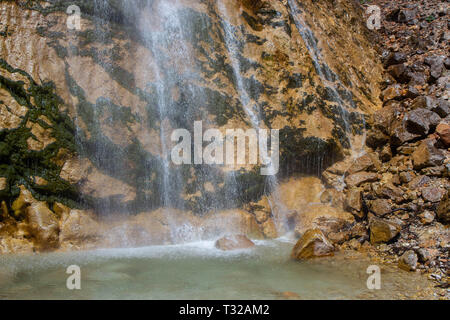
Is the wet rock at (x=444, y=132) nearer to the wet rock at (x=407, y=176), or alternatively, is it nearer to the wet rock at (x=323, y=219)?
the wet rock at (x=407, y=176)

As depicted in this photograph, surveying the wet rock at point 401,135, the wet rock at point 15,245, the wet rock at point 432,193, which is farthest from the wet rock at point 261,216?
the wet rock at point 15,245

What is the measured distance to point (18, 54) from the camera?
6750 millimetres

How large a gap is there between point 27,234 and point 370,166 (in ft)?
25.2

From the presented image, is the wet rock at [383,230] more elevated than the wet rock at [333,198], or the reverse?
the wet rock at [333,198]

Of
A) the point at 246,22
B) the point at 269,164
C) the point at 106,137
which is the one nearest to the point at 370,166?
the point at 269,164

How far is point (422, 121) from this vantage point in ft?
27.9

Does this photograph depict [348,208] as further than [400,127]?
No

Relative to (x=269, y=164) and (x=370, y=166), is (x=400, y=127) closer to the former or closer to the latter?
(x=370, y=166)

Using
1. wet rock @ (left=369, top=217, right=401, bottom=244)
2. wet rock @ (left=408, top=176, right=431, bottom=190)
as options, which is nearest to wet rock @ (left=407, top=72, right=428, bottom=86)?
wet rock @ (left=408, top=176, right=431, bottom=190)

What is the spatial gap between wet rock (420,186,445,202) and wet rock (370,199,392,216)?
689mm

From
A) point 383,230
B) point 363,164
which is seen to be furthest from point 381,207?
point 363,164

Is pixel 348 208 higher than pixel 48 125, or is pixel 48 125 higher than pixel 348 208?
pixel 48 125

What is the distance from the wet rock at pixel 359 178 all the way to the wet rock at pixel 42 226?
657 cm

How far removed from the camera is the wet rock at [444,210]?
20.6 ft
